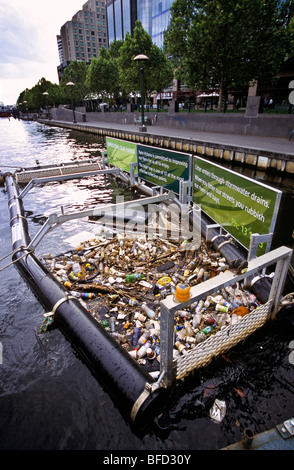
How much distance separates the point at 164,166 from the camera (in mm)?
8695

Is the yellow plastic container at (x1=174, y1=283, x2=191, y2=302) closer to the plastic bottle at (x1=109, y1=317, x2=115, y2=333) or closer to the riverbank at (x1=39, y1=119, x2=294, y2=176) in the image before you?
the plastic bottle at (x1=109, y1=317, x2=115, y2=333)

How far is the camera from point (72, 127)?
45938 millimetres

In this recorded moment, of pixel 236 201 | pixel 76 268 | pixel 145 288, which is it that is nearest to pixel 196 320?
pixel 145 288

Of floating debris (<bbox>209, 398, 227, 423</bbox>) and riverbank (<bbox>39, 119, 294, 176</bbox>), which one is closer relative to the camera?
floating debris (<bbox>209, 398, 227, 423</bbox>)

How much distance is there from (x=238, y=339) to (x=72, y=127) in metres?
49.5

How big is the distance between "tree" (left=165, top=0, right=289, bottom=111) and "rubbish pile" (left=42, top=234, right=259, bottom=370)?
24957 millimetres

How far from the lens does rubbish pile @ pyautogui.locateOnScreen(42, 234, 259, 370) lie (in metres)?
4.03

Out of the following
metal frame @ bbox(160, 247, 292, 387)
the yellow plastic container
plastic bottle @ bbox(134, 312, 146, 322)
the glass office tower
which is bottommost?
plastic bottle @ bbox(134, 312, 146, 322)

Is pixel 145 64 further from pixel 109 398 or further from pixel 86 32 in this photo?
pixel 86 32

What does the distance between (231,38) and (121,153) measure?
19741 mm

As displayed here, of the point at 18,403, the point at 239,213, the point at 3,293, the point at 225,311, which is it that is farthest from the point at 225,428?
the point at 3,293

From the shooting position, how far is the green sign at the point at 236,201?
438cm

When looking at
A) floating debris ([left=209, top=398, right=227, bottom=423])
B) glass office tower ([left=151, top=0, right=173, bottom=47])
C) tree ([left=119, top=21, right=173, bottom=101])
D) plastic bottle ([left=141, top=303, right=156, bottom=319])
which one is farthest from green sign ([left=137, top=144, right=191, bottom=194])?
glass office tower ([left=151, top=0, right=173, bottom=47])

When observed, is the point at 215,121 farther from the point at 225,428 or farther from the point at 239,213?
the point at 225,428
